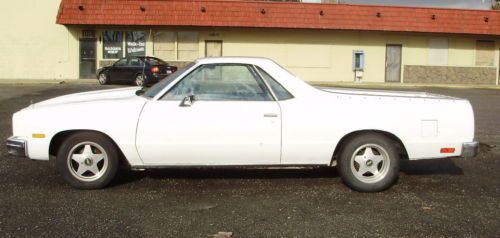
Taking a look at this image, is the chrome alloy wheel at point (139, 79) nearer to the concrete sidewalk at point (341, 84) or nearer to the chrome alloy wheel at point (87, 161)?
the concrete sidewalk at point (341, 84)

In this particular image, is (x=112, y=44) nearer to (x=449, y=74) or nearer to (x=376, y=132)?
(x=449, y=74)

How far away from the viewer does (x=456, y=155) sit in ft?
20.3

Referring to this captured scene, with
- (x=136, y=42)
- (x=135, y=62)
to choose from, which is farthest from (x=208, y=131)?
(x=136, y=42)

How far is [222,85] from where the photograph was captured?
622cm

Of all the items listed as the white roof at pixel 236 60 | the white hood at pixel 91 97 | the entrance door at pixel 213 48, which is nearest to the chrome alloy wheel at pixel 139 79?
the entrance door at pixel 213 48

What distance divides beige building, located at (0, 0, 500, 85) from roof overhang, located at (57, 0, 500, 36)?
0.05 metres

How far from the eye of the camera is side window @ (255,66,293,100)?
6.14m

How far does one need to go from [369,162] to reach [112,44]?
25.9m

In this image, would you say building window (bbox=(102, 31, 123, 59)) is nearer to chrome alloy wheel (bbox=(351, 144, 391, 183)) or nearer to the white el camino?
the white el camino

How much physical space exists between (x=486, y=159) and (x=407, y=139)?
2603 mm

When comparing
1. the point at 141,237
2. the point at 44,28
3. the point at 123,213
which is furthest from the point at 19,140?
the point at 44,28

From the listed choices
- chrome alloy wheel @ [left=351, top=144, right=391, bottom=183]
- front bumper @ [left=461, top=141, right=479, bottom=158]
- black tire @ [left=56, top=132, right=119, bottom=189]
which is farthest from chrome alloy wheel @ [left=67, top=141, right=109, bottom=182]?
front bumper @ [left=461, top=141, right=479, bottom=158]

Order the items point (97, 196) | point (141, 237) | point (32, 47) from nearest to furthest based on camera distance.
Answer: point (141, 237) → point (97, 196) → point (32, 47)

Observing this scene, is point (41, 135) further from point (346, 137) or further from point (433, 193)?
point (433, 193)
